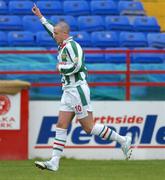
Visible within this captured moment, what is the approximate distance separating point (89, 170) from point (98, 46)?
7328mm

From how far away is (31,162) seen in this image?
1141 cm

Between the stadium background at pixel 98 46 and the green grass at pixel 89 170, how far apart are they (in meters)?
0.99

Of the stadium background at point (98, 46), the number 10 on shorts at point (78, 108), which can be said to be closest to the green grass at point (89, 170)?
the number 10 on shorts at point (78, 108)

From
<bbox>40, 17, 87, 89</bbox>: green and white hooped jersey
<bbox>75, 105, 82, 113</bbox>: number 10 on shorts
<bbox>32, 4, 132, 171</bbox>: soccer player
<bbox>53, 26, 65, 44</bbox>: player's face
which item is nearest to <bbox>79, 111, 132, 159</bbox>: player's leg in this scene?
<bbox>32, 4, 132, 171</bbox>: soccer player

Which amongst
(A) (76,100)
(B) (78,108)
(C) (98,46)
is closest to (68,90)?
(A) (76,100)

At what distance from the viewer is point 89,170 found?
10156mm

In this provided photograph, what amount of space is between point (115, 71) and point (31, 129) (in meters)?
1.80

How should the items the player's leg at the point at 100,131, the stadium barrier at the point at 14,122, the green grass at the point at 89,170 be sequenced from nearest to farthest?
the green grass at the point at 89,170, the player's leg at the point at 100,131, the stadium barrier at the point at 14,122

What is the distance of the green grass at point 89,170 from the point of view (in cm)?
920

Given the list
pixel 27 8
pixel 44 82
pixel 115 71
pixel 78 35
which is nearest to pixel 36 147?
pixel 44 82

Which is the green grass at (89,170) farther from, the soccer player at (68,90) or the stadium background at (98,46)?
the stadium background at (98,46)

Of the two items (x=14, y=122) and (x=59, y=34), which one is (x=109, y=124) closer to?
(x=14, y=122)

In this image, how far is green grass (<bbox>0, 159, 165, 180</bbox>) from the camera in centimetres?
920

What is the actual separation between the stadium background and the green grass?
986 millimetres
